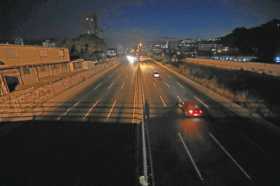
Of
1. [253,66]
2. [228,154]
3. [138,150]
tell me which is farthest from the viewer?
[253,66]

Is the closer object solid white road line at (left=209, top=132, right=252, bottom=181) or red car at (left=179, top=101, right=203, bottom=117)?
solid white road line at (left=209, top=132, right=252, bottom=181)

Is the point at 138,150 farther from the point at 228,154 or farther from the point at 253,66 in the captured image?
the point at 253,66

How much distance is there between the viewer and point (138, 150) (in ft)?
47.1

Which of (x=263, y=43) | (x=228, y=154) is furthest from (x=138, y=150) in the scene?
(x=263, y=43)

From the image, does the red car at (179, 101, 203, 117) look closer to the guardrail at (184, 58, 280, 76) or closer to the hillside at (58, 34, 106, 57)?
the guardrail at (184, 58, 280, 76)

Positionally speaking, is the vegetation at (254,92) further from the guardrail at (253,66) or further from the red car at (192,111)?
the red car at (192,111)

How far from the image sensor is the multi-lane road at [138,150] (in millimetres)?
11453

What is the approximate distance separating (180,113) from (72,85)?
2369cm

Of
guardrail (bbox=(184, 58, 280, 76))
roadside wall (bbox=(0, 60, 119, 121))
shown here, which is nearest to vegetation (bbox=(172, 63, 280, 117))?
guardrail (bbox=(184, 58, 280, 76))

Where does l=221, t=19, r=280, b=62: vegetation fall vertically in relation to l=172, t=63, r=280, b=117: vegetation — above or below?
above

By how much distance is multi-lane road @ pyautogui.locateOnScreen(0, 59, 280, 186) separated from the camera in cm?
1145

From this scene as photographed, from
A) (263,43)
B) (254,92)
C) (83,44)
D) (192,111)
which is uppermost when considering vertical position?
(83,44)

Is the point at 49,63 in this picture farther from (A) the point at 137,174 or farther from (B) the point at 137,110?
(A) the point at 137,174

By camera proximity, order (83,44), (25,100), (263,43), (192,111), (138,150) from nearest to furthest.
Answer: (138,150), (192,111), (25,100), (263,43), (83,44)
